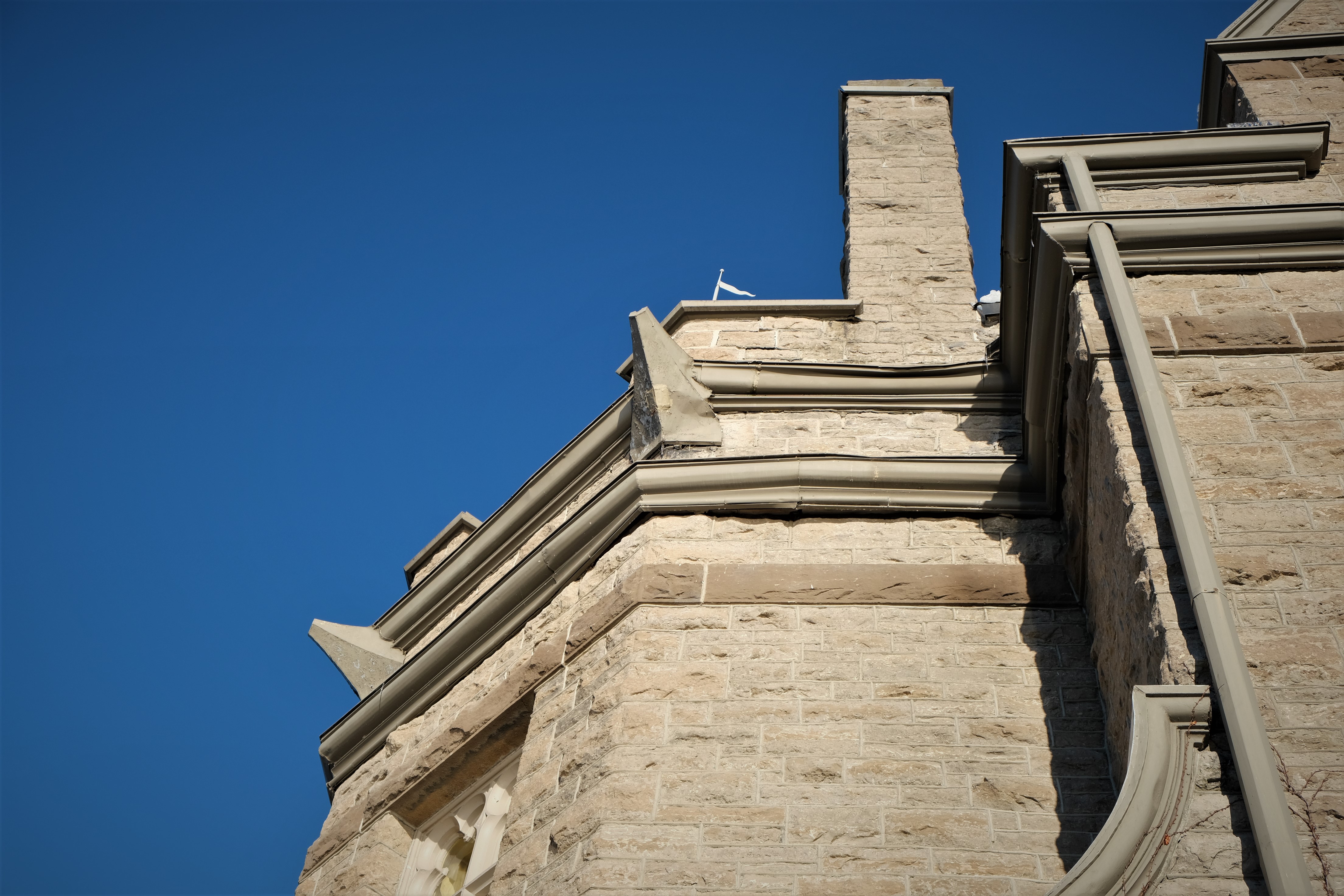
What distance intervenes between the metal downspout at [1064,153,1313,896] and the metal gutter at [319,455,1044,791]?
1282mm

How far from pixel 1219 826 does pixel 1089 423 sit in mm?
1936

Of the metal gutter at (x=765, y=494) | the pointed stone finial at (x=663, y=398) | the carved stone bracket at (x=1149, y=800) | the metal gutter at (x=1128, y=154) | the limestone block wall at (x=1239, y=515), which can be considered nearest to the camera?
the carved stone bracket at (x=1149, y=800)

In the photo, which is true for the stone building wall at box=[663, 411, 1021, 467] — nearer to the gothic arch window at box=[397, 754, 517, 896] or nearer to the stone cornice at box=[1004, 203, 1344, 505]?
the stone cornice at box=[1004, 203, 1344, 505]

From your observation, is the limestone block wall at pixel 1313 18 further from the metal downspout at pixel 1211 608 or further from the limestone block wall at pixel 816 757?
the limestone block wall at pixel 816 757

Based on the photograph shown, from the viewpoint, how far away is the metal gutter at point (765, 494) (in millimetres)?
6020

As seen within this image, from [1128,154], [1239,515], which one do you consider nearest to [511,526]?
[1128,154]

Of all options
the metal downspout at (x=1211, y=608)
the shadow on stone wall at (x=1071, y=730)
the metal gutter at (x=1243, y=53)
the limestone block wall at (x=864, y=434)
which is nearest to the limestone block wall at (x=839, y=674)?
the shadow on stone wall at (x=1071, y=730)

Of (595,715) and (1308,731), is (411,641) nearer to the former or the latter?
(595,715)

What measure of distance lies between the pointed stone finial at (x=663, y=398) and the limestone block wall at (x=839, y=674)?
62 cm

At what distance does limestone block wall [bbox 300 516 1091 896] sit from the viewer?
4.83 metres

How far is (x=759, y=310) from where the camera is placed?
742 centimetres

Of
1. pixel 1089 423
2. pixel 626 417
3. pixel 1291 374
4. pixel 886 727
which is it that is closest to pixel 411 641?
pixel 626 417

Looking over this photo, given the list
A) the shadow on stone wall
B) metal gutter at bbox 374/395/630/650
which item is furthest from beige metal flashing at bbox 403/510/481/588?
the shadow on stone wall

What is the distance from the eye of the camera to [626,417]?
7059 millimetres
